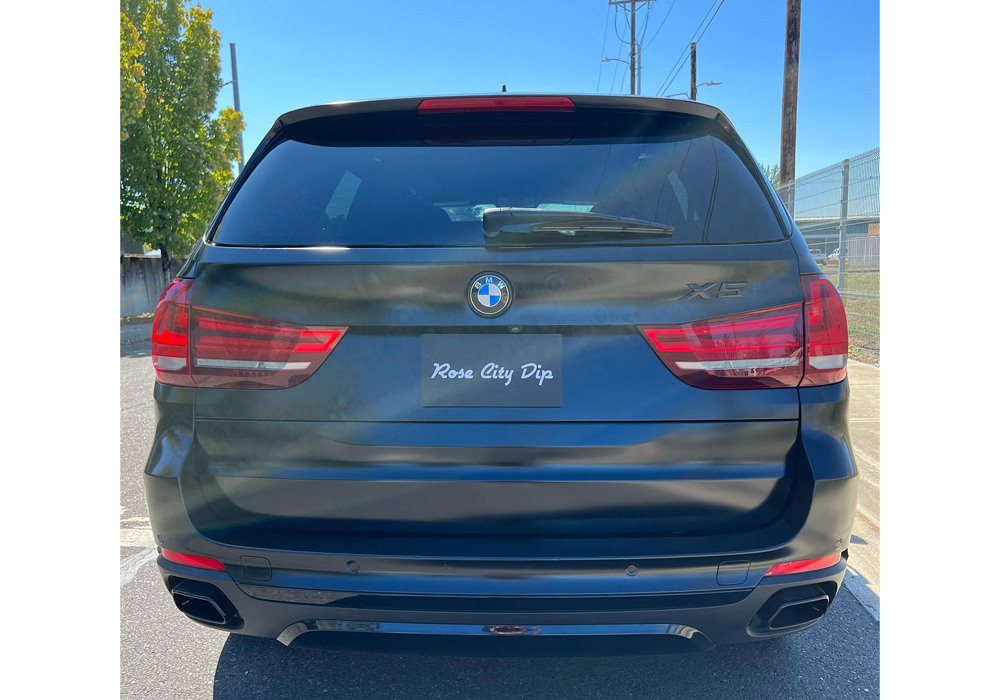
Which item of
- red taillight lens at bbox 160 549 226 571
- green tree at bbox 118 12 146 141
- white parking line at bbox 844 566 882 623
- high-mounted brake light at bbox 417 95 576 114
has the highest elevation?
green tree at bbox 118 12 146 141

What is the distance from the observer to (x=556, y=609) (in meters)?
1.91

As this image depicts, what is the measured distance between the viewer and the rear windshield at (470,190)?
2.02 metres

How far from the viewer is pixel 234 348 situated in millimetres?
1966

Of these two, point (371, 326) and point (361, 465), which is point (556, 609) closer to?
point (361, 465)

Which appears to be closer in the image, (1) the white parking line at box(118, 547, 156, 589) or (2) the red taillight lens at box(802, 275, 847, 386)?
(2) the red taillight lens at box(802, 275, 847, 386)

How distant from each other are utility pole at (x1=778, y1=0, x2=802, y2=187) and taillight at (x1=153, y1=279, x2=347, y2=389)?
13.8 m

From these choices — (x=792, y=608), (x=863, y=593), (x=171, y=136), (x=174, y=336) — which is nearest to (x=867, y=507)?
(x=863, y=593)

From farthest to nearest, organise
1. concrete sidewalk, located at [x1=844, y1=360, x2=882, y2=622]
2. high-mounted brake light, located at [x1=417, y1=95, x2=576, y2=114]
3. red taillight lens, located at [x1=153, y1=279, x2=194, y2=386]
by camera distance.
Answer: concrete sidewalk, located at [x1=844, y1=360, x2=882, y2=622] → high-mounted brake light, located at [x1=417, y1=95, x2=576, y2=114] → red taillight lens, located at [x1=153, y1=279, x2=194, y2=386]

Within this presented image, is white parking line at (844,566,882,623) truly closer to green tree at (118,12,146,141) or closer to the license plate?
the license plate

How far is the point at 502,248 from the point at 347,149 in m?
0.69

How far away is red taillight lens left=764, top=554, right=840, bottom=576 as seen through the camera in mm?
1942

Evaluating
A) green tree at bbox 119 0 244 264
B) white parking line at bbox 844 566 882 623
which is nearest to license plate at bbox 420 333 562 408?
white parking line at bbox 844 566 882 623
